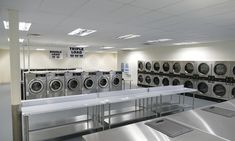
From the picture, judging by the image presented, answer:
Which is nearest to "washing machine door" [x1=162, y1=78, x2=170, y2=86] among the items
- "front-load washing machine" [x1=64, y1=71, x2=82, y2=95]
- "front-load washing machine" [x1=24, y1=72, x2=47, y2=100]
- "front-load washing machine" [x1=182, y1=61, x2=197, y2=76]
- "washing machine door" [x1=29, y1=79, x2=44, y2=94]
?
"front-load washing machine" [x1=182, y1=61, x2=197, y2=76]

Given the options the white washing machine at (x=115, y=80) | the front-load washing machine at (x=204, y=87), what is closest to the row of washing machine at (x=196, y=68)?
the front-load washing machine at (x=204, y=87)

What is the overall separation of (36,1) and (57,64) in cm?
1037

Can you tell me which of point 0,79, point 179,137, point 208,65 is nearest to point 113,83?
point 208,65

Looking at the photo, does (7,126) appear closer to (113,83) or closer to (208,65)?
(113,83)

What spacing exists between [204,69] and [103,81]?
439cm

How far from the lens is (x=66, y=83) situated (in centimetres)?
650

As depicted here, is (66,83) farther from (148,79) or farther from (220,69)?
(220,69)

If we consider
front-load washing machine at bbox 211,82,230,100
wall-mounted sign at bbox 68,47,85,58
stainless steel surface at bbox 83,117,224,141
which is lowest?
front-load washing machine at bbox 211,82,230,100

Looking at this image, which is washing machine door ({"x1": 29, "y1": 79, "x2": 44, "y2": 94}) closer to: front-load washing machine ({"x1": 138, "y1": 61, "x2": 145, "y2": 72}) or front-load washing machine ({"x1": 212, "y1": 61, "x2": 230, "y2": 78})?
front-load washing machine ({"x1": 138, "y1": 61, "x2": 145, "y2": 72})

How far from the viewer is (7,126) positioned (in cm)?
400

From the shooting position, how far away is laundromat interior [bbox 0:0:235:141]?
187cm

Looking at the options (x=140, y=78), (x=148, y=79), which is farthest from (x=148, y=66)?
(x=140, y=78)

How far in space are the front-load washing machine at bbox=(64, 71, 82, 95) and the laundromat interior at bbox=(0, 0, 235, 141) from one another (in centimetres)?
4

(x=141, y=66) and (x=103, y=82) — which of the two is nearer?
(x=103, y=82)
